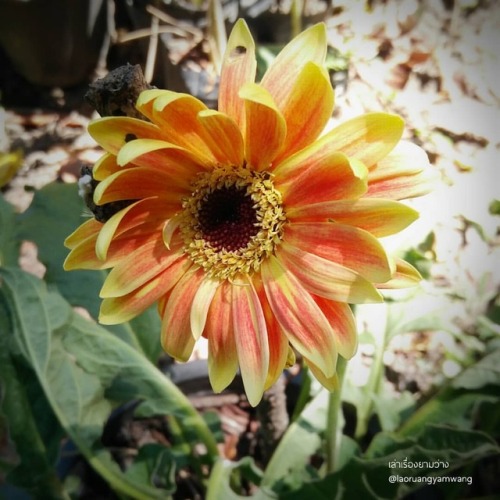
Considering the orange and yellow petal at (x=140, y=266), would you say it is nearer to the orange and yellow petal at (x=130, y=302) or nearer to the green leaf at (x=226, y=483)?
the orange and yellow petal at (x=130, y=302)

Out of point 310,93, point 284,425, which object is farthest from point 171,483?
point 310,93

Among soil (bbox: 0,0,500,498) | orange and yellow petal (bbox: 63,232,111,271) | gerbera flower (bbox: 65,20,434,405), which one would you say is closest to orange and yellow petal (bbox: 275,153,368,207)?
gerbera flower (bbox: 65,20,434,405)

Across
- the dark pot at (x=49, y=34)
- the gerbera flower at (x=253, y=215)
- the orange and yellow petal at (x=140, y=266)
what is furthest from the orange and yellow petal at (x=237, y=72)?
the dark pot at (x=49, y=34)

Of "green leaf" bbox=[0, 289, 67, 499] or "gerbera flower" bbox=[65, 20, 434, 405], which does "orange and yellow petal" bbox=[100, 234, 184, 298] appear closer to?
"gerbera flower" bbox=[65, 20, 434, 405]

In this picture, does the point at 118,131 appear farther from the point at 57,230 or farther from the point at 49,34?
the point at 49,34

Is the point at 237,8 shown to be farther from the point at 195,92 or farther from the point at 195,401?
the point at 195,401

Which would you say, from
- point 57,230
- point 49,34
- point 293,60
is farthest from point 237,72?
point 49,34
